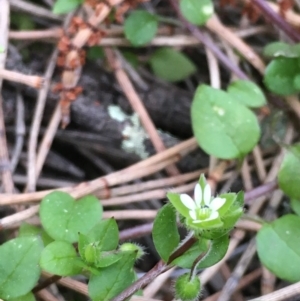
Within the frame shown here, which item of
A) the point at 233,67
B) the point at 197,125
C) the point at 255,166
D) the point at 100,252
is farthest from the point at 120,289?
the point at 233,67

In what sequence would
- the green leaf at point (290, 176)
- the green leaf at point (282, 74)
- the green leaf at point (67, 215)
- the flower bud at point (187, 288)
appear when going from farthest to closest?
the green leaf at point (282, 74), the green leaf at point (290, 176), the green leaf at point (67, 215), the flower bud at point (187, 288)

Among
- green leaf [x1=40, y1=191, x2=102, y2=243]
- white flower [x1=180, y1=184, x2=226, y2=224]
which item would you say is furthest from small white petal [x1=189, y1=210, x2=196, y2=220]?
green leaf [x1=40, y1=191, x2=102, y2=243]

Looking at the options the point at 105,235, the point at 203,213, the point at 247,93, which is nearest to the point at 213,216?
the point at 203,213

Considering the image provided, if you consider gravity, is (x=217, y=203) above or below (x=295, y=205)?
above

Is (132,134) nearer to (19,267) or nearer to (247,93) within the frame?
(247,93)

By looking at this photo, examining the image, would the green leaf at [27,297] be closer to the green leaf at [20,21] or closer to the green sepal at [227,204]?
the green sepal at [227,204]

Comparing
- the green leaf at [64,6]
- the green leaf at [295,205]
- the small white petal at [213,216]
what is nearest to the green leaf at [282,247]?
the green leaf at [295,205]
